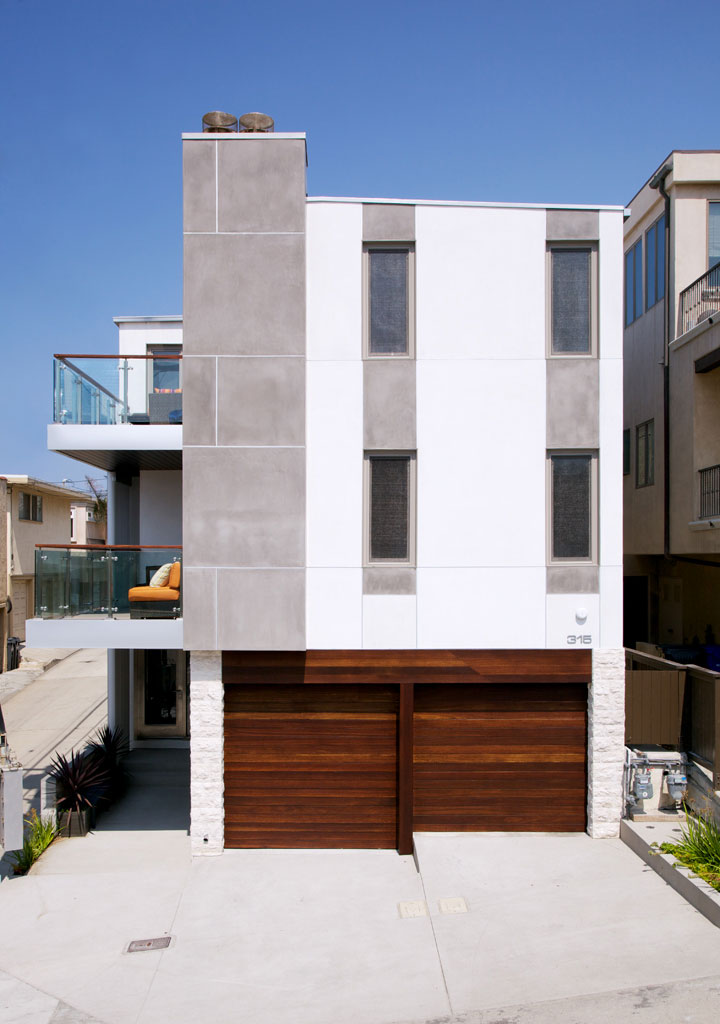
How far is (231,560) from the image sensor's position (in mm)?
9133

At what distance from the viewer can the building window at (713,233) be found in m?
13.2

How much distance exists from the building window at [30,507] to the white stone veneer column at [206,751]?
18319 mm

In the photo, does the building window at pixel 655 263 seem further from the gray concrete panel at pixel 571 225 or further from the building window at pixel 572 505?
the building window at pixel 572 505

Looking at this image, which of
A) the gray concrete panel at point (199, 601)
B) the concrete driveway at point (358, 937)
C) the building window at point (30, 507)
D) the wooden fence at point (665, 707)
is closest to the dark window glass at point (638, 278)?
the wooden fence at point (665, 707)

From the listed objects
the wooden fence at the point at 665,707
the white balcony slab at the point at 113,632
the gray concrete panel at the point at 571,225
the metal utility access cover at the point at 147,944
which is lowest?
the metal utility access cover at the point at 147,944

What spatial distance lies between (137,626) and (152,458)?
293 centimetres

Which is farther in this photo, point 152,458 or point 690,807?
point 152,458

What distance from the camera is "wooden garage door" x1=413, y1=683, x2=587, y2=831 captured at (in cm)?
953

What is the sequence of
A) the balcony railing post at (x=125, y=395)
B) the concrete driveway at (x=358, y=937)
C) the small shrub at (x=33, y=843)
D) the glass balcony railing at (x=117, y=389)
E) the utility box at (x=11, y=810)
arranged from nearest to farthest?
the concrete driveway at (x=358, y=937)
the utility box at (x=11, y=810)
the small shrub at (x=33, y=843)
the glass balcony railing at (x=117, y=389)
the balcony railing post at (x=125, y=395)

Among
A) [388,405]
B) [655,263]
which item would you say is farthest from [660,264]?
[388,405]

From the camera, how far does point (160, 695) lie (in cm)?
1408

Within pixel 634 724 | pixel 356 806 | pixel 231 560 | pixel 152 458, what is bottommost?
pixel 356 806

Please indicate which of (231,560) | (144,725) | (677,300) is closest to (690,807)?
(231,560)

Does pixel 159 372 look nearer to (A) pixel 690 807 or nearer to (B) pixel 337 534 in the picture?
(B) pixel 337 534
